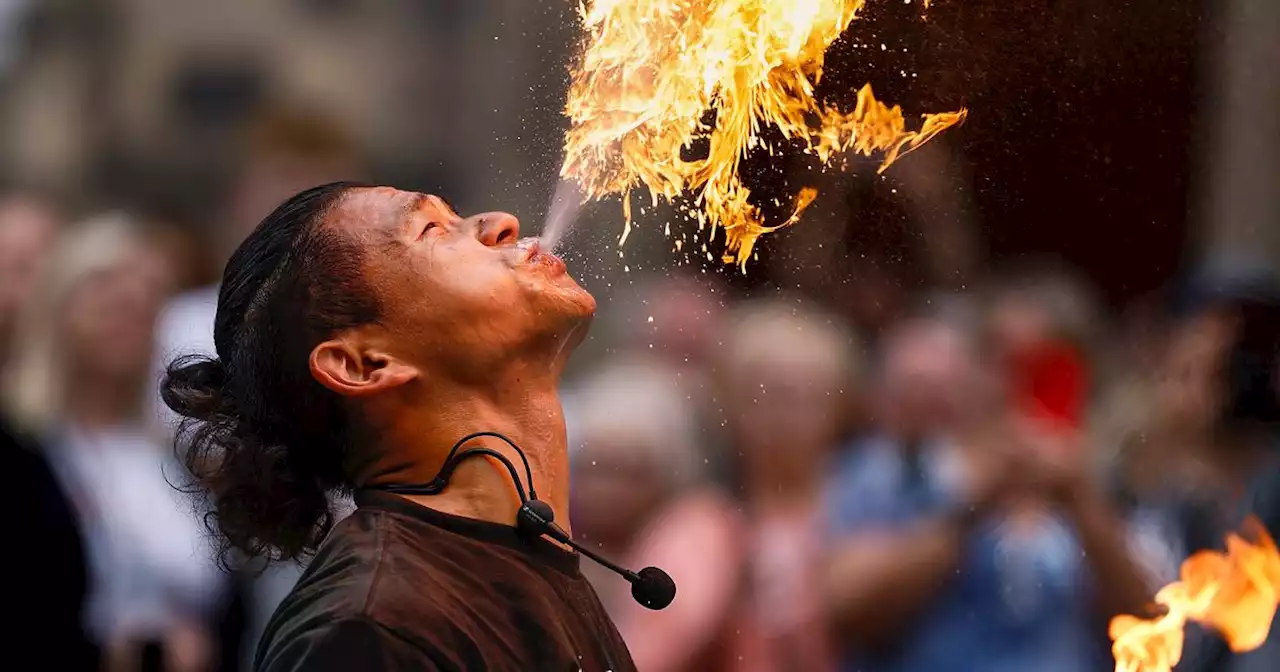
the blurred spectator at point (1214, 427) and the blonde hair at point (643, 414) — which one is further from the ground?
the blurred spectator at point (1214, 427)

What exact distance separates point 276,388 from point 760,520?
4.91ft

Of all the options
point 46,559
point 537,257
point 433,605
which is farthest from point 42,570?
point 433,605

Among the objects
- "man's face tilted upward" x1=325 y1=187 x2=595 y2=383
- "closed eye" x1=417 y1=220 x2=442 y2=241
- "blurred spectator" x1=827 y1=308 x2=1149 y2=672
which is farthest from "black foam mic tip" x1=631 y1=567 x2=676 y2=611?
"blurred spectator" x1=827 y1=308 x2=1149 y2=672

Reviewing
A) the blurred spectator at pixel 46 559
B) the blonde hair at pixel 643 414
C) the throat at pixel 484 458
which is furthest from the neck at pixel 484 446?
the blurred spectator at pixel 46 559

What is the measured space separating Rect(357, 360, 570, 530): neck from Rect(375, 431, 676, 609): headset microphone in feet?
0.03

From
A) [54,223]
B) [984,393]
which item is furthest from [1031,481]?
[54,223]

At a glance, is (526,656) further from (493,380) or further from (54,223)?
(54,223)

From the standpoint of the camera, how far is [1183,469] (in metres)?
3.90

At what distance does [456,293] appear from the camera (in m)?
2.59

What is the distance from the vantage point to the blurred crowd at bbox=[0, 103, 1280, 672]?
376cm

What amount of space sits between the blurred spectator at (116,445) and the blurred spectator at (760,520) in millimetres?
1069

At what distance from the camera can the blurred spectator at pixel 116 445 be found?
4.05m

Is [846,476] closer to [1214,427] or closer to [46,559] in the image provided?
[1214,427]

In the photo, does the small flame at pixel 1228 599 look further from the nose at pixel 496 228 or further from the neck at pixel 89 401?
the neck at pixel 89 401
